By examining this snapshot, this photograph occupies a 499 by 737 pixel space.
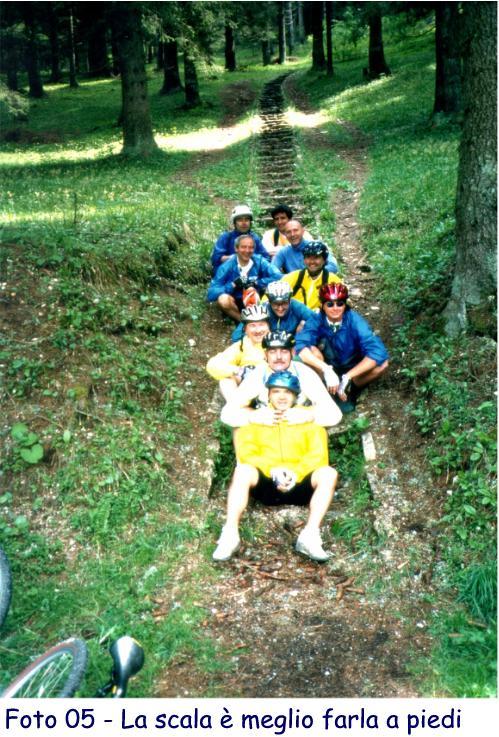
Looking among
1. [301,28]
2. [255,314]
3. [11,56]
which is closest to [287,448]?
[255,314]

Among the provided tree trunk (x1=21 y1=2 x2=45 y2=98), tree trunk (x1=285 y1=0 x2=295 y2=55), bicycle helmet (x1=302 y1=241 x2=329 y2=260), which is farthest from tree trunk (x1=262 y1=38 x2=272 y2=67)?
bicycle helmet (x1=302 y1=241 x2=329 y2=260)

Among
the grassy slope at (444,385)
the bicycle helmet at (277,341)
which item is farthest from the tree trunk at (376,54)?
the bicycle helmet at (277,341)

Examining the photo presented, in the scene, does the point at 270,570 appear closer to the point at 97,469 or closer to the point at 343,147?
the point at 97,469

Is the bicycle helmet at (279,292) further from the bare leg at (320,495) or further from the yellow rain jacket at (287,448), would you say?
the bare leg at (320,495)

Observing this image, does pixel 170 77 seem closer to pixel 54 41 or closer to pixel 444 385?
pixel 54 41

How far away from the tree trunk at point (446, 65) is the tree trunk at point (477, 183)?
38.2 feet

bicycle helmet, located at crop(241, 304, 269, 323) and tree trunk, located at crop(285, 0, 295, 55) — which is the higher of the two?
tree trunk, located at crop(285, 0, 295, 55)

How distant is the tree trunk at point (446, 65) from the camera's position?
57.1ft

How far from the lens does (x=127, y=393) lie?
7.09 metres

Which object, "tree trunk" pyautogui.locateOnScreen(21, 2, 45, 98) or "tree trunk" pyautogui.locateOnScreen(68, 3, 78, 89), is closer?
"tree trunk" pyautogui.locateOnScreen(21, 2, 45, 98)

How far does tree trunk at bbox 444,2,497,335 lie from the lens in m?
6.61

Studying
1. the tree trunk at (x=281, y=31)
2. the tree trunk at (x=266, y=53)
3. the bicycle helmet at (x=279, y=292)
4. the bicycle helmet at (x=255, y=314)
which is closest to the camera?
the bicycle helmet at (x=255, y=314)

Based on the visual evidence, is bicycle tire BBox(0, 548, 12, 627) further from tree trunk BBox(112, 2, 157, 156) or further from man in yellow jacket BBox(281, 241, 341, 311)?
tree trunk BBox(112, 2, 157, 156)

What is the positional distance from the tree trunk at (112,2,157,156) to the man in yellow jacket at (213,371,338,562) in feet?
46.9
